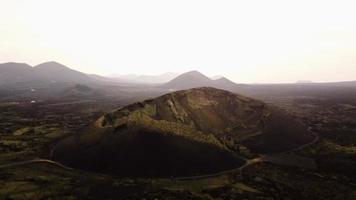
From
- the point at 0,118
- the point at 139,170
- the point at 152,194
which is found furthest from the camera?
the point at 0,118

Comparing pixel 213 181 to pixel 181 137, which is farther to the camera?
pixel 181 137

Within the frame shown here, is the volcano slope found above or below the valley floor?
above

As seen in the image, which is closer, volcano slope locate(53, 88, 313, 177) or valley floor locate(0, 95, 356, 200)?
valley floor locate(0, 95, 356, 200)

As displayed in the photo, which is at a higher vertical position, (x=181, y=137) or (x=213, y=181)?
(x=181, y=137)

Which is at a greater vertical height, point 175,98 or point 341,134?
point 175,98

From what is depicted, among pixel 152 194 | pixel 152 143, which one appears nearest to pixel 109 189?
pixel 152 194

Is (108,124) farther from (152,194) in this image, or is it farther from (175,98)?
(152,194)

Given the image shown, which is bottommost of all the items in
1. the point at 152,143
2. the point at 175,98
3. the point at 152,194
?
the point at 152,194

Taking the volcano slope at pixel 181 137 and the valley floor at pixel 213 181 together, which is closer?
the valley floor at pixel 213 181
